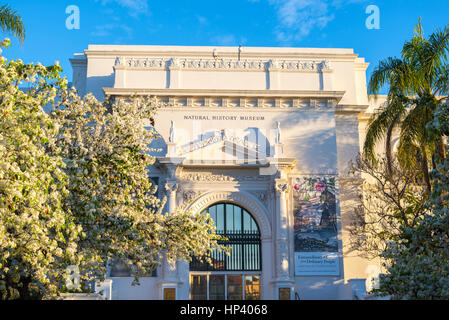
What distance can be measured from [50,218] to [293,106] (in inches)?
702

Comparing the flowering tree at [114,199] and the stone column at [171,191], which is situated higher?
the stone column at [171,191]

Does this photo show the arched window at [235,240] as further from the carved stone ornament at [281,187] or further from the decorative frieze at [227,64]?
the decorative frieze at [227,64]

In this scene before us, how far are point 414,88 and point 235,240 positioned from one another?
11088 millimetres

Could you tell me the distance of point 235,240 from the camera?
2530cm

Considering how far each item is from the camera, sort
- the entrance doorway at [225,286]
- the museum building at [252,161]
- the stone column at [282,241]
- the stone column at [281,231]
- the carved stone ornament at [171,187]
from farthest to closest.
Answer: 1. the carved stone ornament at [171,187]
2. the entrance doorway at [225,286]
3. the museum building at [252,161]
4. the stone column at [281,231]
5. the stone column at [282,241]

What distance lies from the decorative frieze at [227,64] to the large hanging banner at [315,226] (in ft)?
19.8

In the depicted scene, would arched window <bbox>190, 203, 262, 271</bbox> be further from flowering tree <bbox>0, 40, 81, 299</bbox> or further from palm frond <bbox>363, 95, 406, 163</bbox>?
flowering tree <bbox>0, 40, 81, 299</bbox>

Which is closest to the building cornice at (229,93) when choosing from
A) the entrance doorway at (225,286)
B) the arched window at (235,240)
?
the arched window at (235,240)

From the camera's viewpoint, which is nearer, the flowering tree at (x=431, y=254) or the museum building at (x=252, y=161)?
the flowering tree at (x=431, y=254)

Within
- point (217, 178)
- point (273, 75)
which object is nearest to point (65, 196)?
point (217, 178)

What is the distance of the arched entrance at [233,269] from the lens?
975 inches
